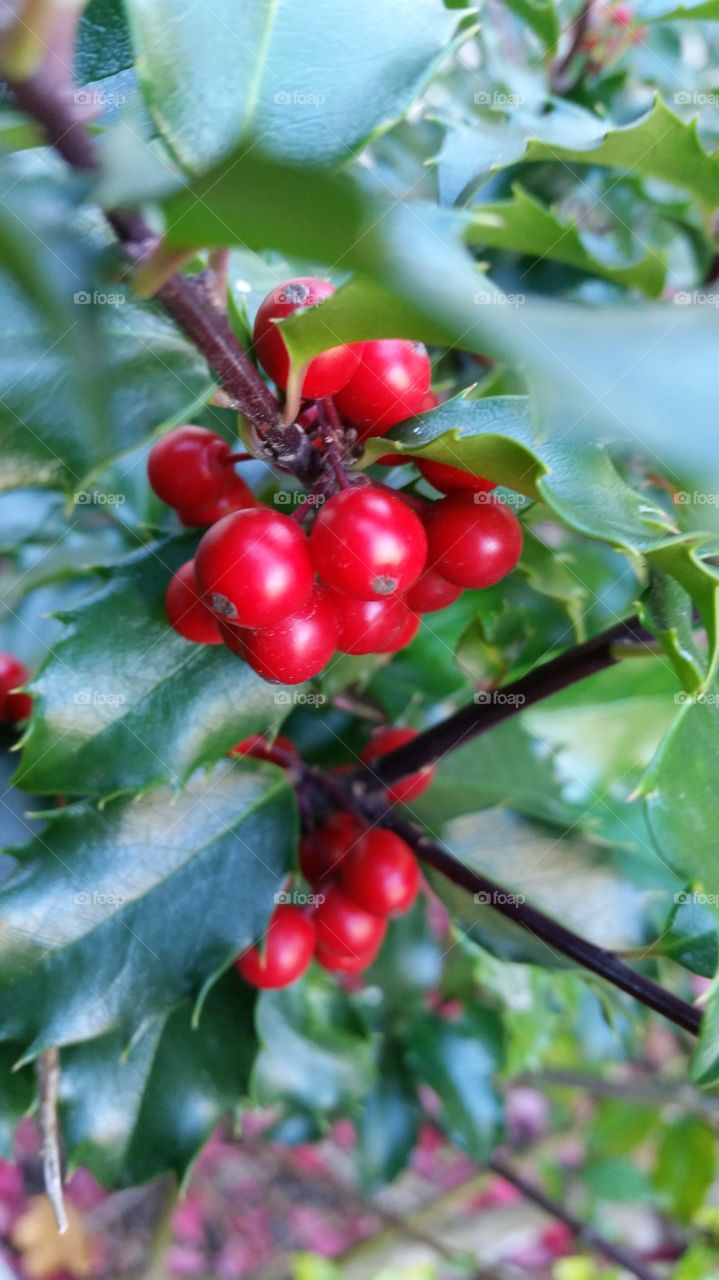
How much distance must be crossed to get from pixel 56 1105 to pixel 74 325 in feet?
2.08

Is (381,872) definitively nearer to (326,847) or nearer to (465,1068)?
(326,847)

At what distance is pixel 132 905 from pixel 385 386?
429 mm

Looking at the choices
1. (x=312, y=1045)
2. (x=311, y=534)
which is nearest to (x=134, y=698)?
(x=311, y=534)

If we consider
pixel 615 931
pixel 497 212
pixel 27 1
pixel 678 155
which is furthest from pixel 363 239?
pixel 615 931

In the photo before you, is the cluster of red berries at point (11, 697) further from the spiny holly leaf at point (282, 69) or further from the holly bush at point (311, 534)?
the spiny holly leaf at point (282, 69)

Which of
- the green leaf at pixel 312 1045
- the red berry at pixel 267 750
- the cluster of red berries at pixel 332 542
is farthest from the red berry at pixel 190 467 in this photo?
the green leaf at pixel 312 1045

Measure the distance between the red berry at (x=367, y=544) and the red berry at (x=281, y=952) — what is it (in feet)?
1.13

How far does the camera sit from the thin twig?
666 mm

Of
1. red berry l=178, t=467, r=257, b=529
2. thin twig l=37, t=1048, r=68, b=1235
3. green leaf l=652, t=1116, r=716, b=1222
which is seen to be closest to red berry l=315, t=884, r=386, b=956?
thin twig l=37, t=1048, r=68, b=1235

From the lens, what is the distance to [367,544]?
0.47 m

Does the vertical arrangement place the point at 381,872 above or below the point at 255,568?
below

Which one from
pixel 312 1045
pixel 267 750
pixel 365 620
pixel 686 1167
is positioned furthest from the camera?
pixel 686 1167

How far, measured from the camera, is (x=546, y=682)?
2.19 ft

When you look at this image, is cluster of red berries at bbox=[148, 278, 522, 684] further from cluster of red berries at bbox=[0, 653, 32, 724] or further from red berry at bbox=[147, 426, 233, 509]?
cluster of red berries at bbox=[0, 653, 32, 724]
